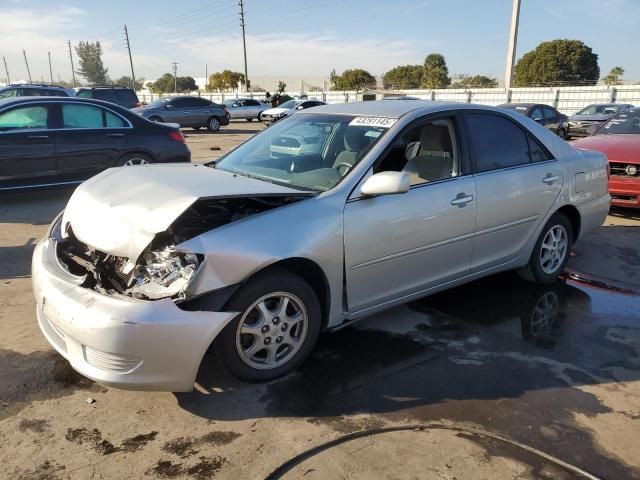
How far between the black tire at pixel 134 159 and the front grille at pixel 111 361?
576 centimetres

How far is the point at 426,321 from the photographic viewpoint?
4.06 metres

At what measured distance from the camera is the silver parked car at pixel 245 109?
30.8 metres

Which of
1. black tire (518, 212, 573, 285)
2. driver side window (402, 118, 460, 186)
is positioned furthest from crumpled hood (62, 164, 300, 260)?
black tire (518, 212, 573, 285)

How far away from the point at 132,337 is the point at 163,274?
364 mm

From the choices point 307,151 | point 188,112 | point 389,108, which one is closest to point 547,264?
point 389,108

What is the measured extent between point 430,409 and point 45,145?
6.58m

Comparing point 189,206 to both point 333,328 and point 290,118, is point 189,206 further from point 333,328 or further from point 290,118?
point 290,118

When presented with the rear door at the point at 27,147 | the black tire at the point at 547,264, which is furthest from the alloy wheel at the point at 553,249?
the rear door at the point at 27,147

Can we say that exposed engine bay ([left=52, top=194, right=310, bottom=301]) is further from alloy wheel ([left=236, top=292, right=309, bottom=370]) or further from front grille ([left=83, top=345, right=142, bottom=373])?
alloy wheel ([left=236, top=292, right=309, bottom=370])

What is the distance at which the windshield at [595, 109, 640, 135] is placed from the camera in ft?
27.3

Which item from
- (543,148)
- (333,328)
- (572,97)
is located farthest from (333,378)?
(572,97)

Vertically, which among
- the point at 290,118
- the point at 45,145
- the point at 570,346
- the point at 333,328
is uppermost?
the point at 290,118

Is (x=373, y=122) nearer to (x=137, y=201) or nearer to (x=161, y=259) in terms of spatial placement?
(x=137, y=201)

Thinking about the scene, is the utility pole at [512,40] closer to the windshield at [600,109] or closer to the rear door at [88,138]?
the windshield at [600,109]
